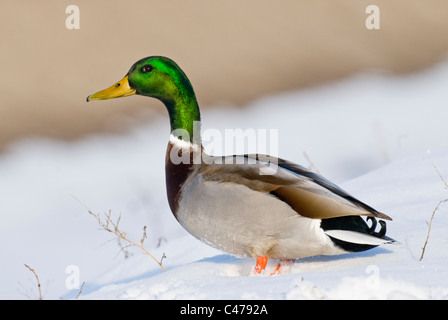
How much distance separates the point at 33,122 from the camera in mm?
9539

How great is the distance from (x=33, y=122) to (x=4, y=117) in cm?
40

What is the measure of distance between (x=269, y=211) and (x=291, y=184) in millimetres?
150

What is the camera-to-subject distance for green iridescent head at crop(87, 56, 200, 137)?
403 cm

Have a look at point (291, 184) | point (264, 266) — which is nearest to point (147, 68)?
point (291, 184)

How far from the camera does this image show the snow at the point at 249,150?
301cm

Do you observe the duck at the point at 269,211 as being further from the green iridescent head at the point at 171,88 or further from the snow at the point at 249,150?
the green iridescent head at the point at 171,88

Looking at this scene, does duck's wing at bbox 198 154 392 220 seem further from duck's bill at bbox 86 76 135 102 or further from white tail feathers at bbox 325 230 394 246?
duck's bill at bbox 86 76 135 102

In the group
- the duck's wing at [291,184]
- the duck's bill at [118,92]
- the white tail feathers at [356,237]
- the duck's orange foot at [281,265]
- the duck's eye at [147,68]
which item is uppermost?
the duck's eye at [147,68]

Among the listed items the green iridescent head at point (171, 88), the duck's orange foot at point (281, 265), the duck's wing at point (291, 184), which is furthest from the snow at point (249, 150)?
the green iridescent head at point (171, 88)

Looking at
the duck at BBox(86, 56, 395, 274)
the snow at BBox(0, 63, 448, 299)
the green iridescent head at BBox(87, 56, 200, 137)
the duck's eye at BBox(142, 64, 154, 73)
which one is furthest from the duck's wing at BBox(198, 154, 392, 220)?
the duck's eye at BBox(142, 64, 154, 73)

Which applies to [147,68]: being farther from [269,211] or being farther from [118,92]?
[269,211]
